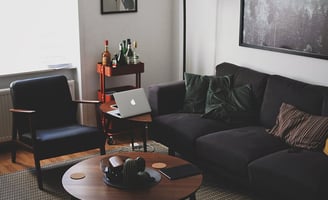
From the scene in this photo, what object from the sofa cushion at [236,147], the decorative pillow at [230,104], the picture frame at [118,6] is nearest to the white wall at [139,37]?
the picture frame at [118,6]

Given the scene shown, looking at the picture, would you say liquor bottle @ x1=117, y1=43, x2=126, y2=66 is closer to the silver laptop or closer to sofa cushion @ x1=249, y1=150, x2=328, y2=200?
the silver laptop

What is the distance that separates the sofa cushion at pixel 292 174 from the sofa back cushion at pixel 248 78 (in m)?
0.80

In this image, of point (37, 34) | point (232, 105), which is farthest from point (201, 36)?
point (37, 34)

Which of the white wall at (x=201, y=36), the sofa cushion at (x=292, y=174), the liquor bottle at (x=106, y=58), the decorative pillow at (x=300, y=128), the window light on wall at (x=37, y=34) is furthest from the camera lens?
the white wall at (x=201, y=36)

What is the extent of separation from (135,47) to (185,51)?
2.02ft

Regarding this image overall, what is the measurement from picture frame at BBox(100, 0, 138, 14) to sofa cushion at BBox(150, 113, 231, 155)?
1284 mm

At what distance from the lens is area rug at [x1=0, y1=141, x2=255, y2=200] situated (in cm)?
368

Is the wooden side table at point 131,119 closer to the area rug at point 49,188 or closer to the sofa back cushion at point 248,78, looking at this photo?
the area rug at point 49,188

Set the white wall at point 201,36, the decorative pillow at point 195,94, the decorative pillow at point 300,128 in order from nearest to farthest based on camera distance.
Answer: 1. the decorative pillow at point 300,128
2. the decorative pillow at point 195,94
3. the white wall at point 201,36

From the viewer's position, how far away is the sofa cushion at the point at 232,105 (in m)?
4.14

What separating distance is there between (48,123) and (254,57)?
197 centimetres

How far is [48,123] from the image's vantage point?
4230mm

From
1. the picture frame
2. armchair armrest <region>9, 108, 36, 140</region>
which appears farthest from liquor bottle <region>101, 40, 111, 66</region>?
armchair armrest <region>9, 108, 36, 140</region>

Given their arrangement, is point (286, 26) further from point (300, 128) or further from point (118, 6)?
point (118, 6)
